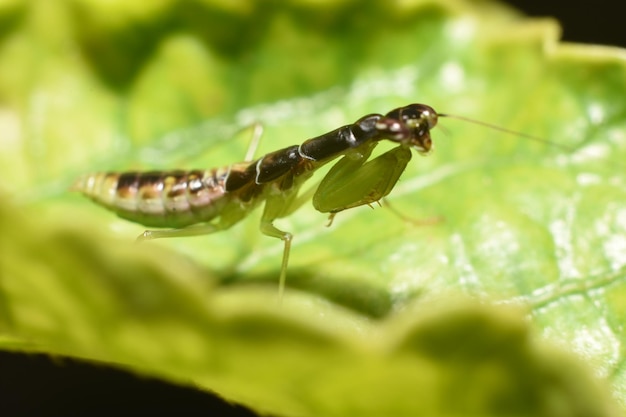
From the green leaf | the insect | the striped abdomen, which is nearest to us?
the green leaf

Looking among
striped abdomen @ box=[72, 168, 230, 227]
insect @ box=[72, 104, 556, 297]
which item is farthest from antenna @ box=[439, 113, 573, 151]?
striped abdomen @ box=[72, 168, 230, 227]

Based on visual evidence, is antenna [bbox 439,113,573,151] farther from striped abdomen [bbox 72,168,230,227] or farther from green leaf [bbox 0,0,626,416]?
striped abdomen [bbox 72,168,230,227]

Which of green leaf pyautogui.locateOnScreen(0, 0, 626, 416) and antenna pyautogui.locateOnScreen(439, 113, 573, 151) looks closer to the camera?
green leaf pyautogui.locateOnScreen(0, 0, 626, 416)

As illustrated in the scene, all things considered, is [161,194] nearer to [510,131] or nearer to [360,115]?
[360,115]

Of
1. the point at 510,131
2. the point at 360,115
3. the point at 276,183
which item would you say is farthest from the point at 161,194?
the point at 510,131

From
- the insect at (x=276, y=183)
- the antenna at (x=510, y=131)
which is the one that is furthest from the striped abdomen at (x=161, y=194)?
the antenna at (x=510, y=131)

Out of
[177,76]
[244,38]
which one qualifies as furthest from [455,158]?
[177,76]

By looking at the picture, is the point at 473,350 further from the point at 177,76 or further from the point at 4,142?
the point at 4,142
